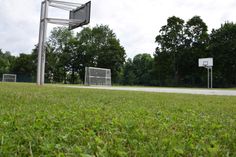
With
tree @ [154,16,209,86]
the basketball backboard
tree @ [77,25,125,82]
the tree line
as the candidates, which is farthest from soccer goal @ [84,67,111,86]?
tree @ [77,25,125,82]

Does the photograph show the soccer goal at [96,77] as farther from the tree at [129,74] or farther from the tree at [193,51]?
the tree at [129,74]

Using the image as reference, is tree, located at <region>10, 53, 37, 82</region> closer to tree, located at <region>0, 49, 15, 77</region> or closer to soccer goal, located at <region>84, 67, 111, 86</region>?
tree, located at <region>0, 49, 15, 77</region>

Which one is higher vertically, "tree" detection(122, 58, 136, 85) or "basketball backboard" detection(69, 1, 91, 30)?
"basketball backboard" detection(69, 1, 91, 30)

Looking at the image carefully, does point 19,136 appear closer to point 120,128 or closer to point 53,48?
point 120,128

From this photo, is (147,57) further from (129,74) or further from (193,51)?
(193,51)

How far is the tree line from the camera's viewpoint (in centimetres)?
4144

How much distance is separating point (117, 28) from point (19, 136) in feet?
185

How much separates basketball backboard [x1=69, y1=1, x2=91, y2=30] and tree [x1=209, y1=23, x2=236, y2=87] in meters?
26.8

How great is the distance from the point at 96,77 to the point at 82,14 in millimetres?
12848

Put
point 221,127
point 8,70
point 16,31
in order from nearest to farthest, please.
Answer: point 221,127 → point 16,31 → point 8,70

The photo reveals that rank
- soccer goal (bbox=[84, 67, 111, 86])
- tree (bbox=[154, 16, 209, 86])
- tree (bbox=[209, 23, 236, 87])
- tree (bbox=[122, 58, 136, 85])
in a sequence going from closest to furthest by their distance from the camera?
soccer goal (bbox=[84, 67, 111, 86])
tree (bbox=[209, 23, 236, 87])
tree (bbox=[154, 16, 209, 86])
tree (bbox=[122, 58, 136, 85])

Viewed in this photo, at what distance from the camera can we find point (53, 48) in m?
57.6

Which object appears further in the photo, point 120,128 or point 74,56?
point 74,56

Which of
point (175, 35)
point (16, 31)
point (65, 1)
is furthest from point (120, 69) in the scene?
point (65, 1)
